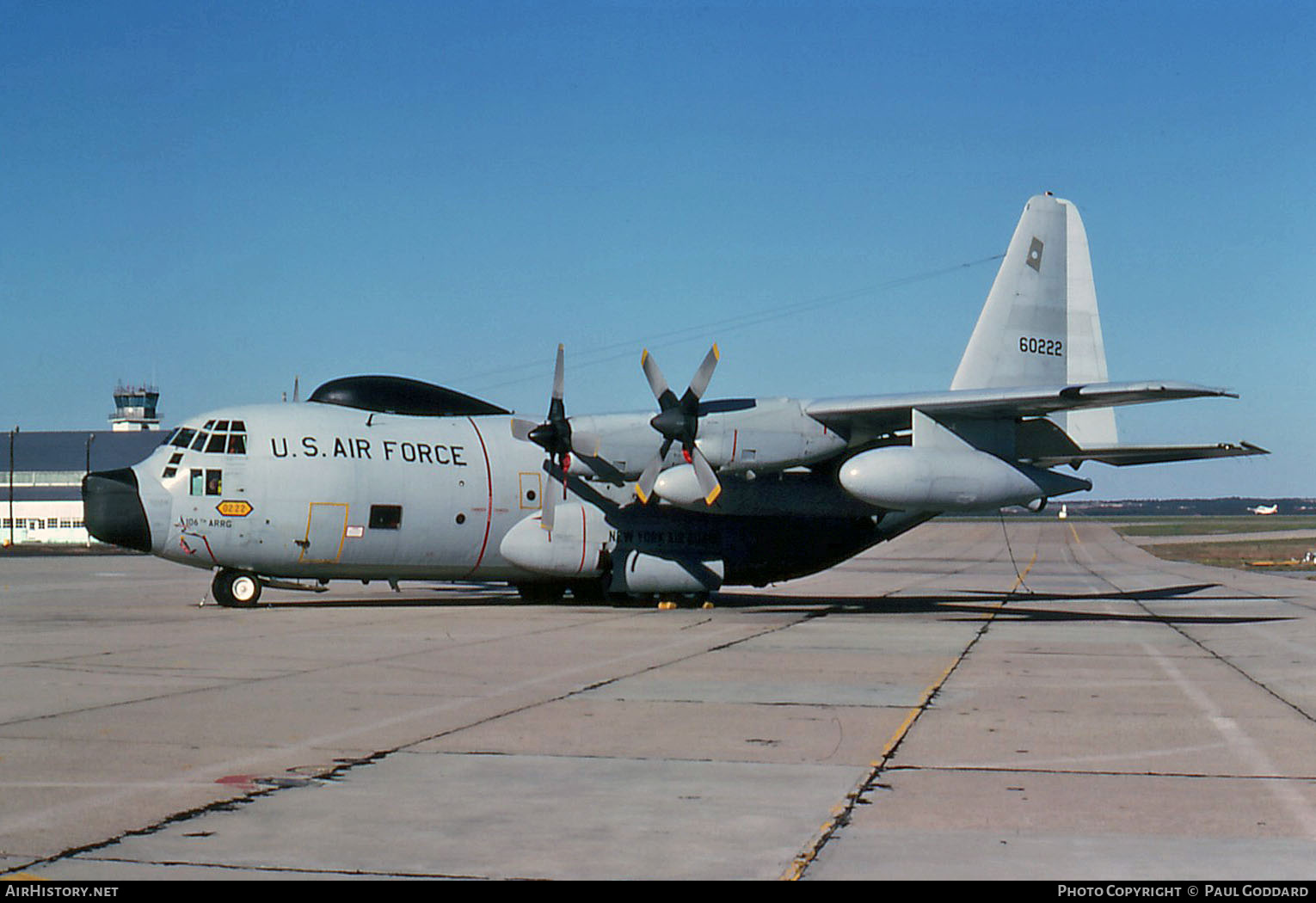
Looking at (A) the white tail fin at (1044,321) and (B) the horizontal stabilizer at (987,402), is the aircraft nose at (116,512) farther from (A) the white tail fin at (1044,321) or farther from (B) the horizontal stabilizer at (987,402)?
(A) the white tail fin at (1044,321)

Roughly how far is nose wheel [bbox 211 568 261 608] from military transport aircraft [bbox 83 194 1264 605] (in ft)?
0.11

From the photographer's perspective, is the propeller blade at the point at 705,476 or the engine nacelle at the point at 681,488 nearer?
the propeller blade at the point at 705,476

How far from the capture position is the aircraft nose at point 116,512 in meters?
23.8

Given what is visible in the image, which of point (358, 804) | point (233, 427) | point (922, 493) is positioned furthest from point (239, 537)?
point (358, 804)

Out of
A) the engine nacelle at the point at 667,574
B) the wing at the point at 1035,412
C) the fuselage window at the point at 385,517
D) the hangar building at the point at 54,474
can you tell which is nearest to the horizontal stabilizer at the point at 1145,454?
the wing at the point at 1035,412

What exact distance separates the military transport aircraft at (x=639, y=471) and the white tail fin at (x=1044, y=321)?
0.05m

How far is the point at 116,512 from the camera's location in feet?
78.1

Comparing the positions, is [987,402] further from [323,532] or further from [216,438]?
[216,438]

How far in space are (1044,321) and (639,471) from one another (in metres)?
10.1

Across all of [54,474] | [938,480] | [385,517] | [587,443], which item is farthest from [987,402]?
[54,474]

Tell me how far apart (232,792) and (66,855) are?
176 cm

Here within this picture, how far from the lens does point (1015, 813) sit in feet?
27.2

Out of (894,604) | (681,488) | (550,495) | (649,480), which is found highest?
(649,480)
